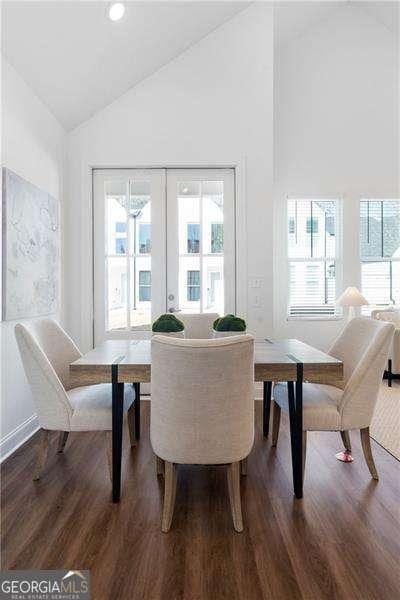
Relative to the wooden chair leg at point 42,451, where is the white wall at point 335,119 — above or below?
above

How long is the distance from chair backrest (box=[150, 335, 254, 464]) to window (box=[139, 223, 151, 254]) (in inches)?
95.0

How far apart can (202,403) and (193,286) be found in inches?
94.4

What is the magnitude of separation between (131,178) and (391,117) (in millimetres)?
3651

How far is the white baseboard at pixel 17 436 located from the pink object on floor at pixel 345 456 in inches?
89.4

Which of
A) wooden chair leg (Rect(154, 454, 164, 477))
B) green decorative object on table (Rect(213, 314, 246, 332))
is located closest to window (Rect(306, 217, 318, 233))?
green decorative object on table (Rect(213, 314, 246, 332))

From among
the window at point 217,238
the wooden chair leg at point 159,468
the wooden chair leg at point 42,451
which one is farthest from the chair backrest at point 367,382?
the window at point 217,238

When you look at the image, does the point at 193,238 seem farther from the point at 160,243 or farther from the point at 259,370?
the point at 259,370

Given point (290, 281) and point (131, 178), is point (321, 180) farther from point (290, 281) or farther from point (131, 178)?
point (131, 178)

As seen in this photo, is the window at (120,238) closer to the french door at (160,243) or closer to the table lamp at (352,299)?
the french door at (160,243)

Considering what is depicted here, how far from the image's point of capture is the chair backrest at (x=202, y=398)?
64.7 inches

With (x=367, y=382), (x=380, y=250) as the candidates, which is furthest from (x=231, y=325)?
(x=380, y=250)

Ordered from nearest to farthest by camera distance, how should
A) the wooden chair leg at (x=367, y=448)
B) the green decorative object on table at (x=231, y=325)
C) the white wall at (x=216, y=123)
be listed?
1. the wooden chair leg at (x=367, y=448)
2. the green decorative object on table at (x=231, y=325)
3. the white wall at (x=216, y=123)

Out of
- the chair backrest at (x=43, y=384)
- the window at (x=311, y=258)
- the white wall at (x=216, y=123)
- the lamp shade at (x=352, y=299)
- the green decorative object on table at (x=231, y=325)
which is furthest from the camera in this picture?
the window at (x=311, y=258)

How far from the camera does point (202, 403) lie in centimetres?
170
